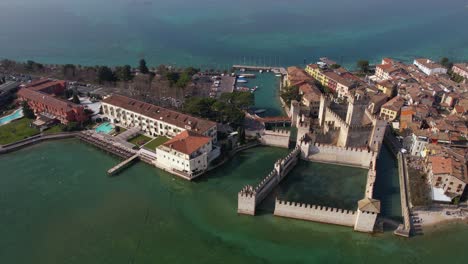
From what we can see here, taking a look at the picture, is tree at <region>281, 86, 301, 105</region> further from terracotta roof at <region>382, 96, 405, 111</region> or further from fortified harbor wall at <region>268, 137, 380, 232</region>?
fortified harbor wall at <region>268, 137, 380, 232</region>

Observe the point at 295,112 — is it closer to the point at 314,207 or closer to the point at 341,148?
the point at 341,148

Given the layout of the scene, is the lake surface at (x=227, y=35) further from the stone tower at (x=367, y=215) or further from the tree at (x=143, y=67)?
the stone tower at (x=367, y=215)

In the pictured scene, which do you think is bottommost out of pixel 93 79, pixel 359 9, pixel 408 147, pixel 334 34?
pixel 408 147

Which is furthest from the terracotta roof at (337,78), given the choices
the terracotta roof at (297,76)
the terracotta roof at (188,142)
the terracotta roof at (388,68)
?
the terracotta roof at (188,142)

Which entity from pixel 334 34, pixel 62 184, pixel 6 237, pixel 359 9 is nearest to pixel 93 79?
pixel 62 184

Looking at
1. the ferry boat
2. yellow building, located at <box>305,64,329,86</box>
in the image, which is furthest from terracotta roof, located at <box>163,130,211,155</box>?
yellow building, located at <box>305,64,329,86</box>

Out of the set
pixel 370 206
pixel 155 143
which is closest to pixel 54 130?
pixel 155 143

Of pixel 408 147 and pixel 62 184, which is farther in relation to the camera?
pixel 408 147

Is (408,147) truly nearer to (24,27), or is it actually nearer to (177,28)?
(177,28)
